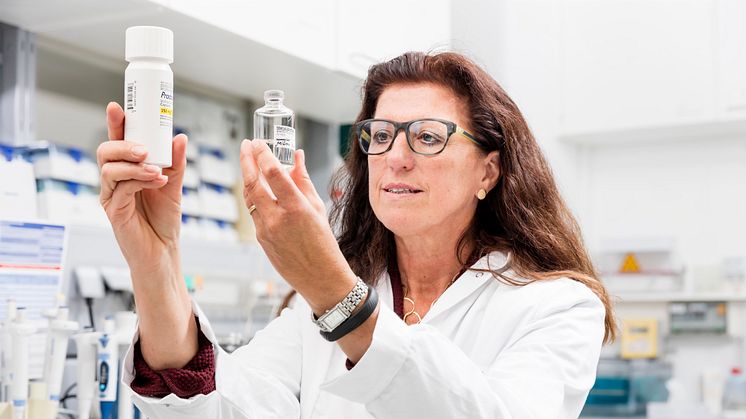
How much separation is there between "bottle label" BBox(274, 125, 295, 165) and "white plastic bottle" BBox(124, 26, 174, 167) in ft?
0.41

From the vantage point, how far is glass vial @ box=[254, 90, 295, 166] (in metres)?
1.08

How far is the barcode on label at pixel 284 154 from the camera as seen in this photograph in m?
1.07

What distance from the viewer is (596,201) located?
3838 mm

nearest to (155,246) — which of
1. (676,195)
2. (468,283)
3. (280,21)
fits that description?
(468,283)

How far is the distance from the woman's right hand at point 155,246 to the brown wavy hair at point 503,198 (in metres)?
0.46

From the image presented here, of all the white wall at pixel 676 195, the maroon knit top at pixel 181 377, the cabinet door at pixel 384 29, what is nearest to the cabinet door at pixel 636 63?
the white wall at pixel 676 195

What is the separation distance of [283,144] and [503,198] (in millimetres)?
622

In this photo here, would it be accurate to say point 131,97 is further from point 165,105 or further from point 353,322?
point 353,322

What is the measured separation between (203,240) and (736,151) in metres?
2.21

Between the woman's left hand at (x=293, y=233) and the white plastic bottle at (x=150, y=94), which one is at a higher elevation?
the white plastic bottle at (x=150, y=94)

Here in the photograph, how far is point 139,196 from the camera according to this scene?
46.0 inches

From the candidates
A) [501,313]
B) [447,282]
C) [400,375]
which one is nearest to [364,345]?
[400,375]

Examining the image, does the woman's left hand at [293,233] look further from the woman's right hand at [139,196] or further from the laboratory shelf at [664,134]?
the laboratory shelf at [664,134]

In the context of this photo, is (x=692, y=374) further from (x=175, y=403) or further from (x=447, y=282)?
(x=175, y=403)
